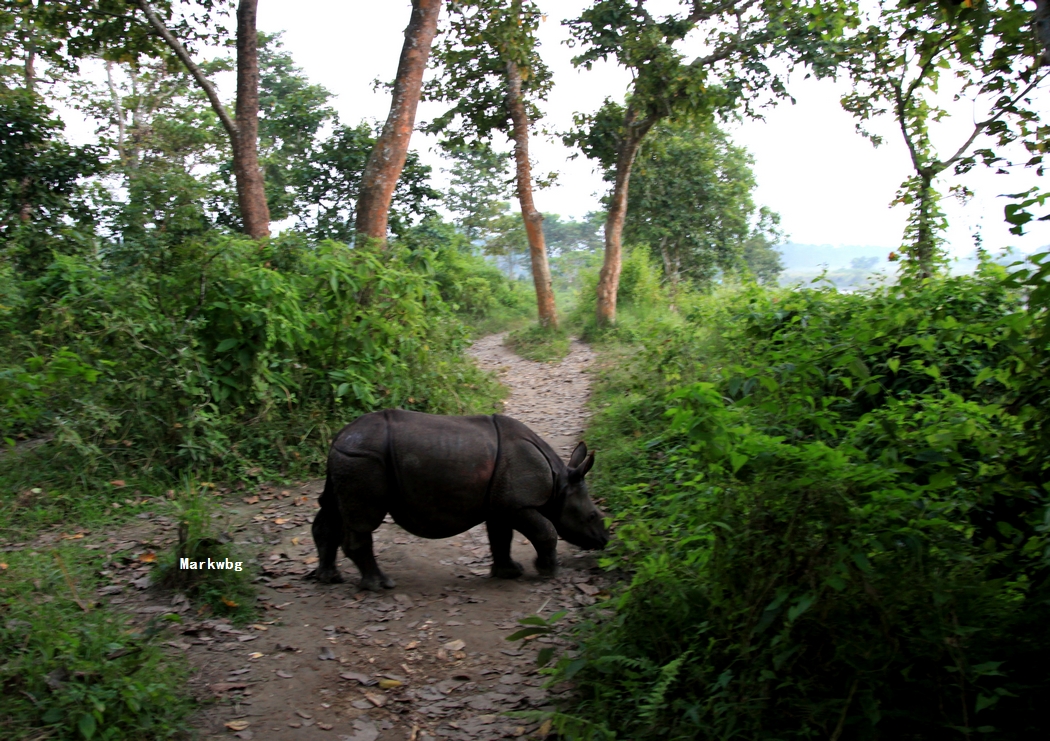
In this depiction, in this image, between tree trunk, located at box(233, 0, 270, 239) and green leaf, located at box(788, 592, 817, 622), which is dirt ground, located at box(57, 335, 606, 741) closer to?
green leaf, located at box(788, 592, 817, 622)

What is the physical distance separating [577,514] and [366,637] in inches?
77.0

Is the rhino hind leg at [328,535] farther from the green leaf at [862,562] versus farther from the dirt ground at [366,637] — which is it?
the green leaf at [862,562]

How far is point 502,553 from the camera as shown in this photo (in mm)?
6121

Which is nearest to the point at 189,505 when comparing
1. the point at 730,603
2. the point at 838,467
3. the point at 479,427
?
the point at 479,427

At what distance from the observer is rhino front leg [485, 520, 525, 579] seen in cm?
607

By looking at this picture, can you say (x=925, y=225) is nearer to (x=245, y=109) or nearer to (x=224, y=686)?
(x=224, y=686)

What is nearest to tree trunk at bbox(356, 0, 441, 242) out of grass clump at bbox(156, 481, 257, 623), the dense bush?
the dense bush

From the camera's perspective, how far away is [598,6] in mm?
16203

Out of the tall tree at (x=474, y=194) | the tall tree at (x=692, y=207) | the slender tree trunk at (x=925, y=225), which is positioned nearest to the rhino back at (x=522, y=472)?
the slender tree trunk at (x=925, y=225)

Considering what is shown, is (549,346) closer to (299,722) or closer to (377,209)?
(377,209)

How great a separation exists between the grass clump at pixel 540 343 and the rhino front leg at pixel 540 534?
1022cm

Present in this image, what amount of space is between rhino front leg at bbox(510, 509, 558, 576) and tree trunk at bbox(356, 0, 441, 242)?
270 inches

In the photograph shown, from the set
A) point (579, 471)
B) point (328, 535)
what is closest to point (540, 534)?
point (579, 471)

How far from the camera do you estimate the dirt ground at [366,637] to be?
428 cm
